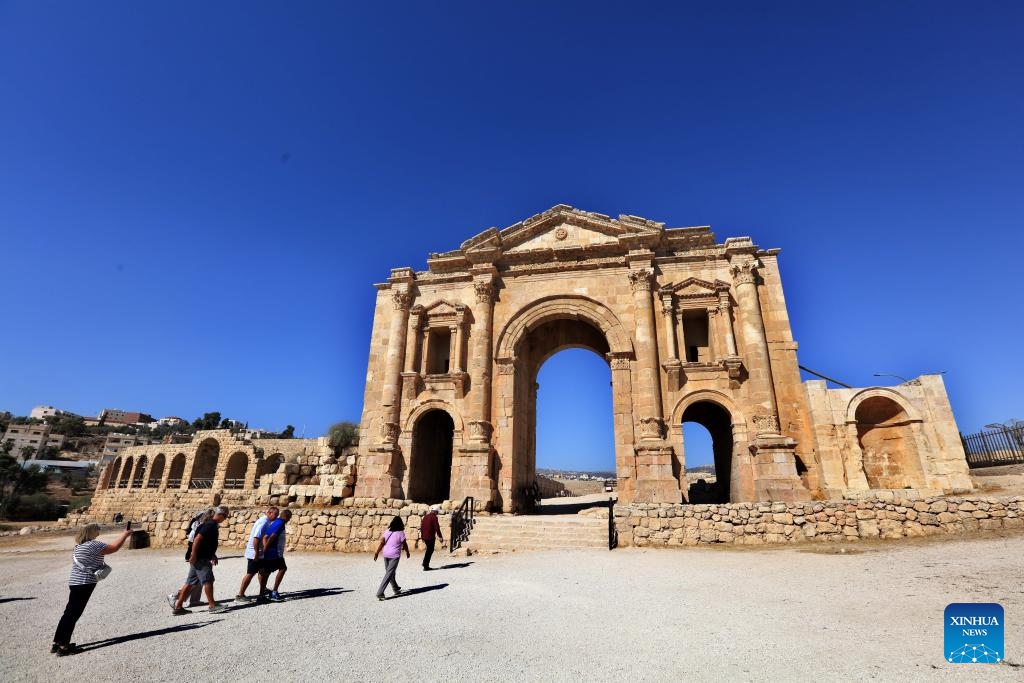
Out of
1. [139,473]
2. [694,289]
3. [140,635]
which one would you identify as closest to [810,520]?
[694,289]

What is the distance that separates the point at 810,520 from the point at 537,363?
11.4m

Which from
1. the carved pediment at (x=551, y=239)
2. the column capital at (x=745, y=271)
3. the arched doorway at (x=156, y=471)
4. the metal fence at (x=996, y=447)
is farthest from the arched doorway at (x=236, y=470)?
the metal fence at (x=996, y=447)

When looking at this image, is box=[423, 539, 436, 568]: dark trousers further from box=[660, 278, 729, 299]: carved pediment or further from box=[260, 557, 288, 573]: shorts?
box=[660, 278, 729, 299]: carved pediment

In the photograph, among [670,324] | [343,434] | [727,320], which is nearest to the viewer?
[727,320]

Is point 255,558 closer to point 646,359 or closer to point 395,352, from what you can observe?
point 395,352

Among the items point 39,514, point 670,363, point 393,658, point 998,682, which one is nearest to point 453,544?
point 393,658

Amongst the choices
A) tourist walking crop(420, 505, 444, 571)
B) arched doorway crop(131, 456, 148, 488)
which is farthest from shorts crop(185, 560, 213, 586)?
arched doorway crop(131, 456, 148, 488)

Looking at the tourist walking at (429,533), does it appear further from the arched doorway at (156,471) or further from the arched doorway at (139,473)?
the arched doorway at (139,473)

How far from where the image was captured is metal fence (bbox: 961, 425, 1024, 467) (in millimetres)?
15992

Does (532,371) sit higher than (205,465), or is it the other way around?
(532,371)

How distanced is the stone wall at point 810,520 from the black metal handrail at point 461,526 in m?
4.27

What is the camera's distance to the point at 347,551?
12.7m

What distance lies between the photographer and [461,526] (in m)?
13.1

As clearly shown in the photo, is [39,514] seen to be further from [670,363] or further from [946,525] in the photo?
[946,525]
